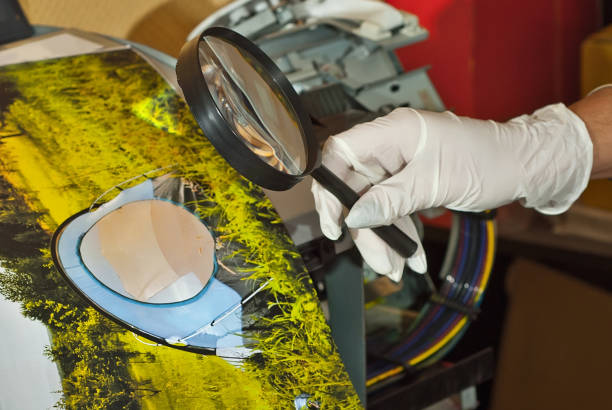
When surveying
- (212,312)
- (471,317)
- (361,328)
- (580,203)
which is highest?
(212,312)

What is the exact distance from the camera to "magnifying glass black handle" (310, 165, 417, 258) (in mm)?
731

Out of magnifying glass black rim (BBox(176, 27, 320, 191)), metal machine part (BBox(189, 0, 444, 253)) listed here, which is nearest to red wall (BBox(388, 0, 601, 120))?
metal machine part (BBox(189, 0, 444, 253))

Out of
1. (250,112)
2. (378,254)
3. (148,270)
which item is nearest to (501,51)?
(378,254)

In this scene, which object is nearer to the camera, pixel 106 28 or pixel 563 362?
pixel 106 28

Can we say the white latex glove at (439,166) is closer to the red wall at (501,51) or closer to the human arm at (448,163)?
the human arm at (448,163)

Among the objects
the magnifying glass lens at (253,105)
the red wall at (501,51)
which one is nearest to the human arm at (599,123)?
the magnifying glass lens at (253,105)

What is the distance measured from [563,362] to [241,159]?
1314 millimetres

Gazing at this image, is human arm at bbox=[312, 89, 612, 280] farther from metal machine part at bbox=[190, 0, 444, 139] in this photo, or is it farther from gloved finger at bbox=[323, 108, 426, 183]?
metal machine part at bbox=[190, 0, 444, 139]

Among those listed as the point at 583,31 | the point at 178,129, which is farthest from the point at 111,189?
the point at 583,31

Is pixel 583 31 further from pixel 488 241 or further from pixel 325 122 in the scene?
pixel 325 122

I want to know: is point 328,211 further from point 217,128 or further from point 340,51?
point 340,51

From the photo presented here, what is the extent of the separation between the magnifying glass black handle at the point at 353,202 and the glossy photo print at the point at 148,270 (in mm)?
80

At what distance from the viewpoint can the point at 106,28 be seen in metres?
1.34

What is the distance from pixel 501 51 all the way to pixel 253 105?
4.10 feet
